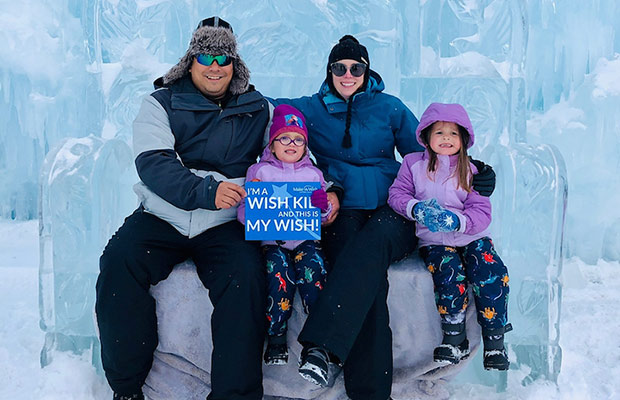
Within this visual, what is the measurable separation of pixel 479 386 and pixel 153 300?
4.64 ft

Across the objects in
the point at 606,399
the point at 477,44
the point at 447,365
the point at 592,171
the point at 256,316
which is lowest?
the point at 606,399

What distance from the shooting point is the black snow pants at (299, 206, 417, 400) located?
6.37 feet

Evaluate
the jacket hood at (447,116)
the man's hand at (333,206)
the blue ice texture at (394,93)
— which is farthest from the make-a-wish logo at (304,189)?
the blue ice texture at (394,93)

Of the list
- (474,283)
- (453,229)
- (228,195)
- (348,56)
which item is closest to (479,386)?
(474,283)

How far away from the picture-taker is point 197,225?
2217 mm

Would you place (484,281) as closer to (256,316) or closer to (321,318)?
(321,318)

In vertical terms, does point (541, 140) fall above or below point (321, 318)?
above

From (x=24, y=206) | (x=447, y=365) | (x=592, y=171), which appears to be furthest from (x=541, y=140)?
(x=24, y=206)

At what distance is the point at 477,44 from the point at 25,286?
3.01 meters

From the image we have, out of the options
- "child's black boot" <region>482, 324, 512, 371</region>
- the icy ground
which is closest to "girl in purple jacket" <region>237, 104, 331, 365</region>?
"child's black boot" <region>482, 324, 512, 371</region>

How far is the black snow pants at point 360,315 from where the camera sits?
1.94 m

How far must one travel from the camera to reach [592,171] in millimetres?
4484

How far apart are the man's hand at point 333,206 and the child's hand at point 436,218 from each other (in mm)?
338

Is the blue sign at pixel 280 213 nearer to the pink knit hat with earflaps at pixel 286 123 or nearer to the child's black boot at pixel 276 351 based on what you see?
the pink knit hat with earflaps at pixel 286 123
